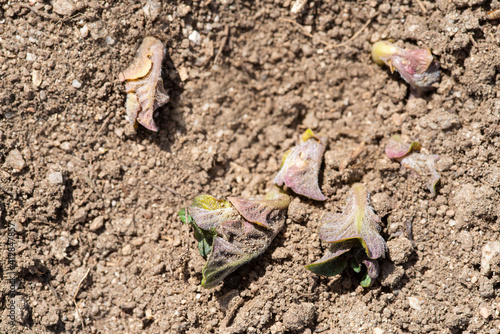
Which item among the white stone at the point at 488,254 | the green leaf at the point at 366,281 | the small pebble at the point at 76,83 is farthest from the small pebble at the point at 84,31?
the white stone at the point at 488,254

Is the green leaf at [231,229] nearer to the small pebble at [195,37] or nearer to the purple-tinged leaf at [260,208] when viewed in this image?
the purple-tinged leaf at [260,208]

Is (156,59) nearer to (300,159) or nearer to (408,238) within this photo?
(300,159)

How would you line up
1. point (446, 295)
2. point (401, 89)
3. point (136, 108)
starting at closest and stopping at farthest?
point (446, 295), point (136, 108), point (401, 89)

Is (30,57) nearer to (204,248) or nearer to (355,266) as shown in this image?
(204,248)

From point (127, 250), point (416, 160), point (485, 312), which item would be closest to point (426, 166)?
point (416, 160)

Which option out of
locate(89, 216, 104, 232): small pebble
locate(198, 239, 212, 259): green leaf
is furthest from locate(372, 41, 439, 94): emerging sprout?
locate(89, 216, 104, 232): small pebble

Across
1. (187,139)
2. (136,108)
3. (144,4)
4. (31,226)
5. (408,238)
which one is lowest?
(31,226)

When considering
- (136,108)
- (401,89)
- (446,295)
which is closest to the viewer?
(446,295)

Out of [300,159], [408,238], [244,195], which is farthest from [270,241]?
[408,238]

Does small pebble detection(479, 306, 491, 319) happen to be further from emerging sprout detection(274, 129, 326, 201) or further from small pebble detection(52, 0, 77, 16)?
small pebble detection(52, 0, 77, 16)
